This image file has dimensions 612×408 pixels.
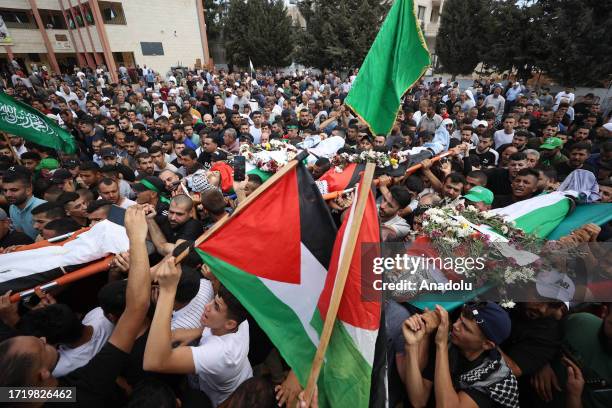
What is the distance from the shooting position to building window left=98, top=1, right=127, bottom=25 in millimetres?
26250

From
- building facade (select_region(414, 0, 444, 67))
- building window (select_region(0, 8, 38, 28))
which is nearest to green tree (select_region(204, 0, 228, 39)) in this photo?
building window (select_region(0, 8, 38, 28))

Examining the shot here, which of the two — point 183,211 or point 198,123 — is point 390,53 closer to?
point 183,211

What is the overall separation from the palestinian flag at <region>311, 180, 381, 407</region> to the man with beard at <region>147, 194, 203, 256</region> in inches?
93.9

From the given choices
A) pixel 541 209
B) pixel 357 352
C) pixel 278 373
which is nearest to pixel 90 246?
pixel 278 373

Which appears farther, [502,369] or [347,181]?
[347,181]

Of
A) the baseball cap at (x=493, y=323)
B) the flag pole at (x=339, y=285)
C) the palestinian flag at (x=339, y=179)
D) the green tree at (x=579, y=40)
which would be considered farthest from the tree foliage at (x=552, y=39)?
the flag pole at (x=339, y=285)

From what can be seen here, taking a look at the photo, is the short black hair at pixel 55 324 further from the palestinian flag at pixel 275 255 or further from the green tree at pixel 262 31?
the green tree at pixel 262 31

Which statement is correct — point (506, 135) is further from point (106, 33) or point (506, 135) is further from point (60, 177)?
point (106, 33)

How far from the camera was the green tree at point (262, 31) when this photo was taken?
92.0 ft

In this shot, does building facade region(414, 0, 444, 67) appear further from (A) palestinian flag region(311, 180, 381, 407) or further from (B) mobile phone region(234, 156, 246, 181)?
(A) palestinian flag region(311, 180, 381, 407)

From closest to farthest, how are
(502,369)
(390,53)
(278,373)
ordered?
1. (502,369)
2. (278,373)
3. (390,53)

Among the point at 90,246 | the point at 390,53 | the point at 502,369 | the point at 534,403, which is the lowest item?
the point at 534,403

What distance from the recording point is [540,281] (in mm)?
2842

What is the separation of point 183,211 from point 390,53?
3065 millimetres
